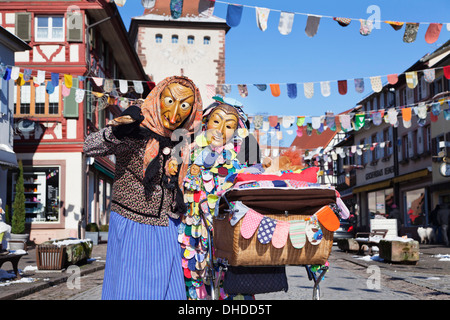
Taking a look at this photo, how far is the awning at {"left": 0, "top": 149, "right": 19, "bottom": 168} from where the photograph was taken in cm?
1839

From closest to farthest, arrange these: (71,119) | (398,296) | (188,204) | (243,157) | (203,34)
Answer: (188,204) → (243,157) → (398,296) → (71,119) → (203,34)

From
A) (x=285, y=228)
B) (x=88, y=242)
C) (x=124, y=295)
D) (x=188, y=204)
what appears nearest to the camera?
(x=285, y=228)

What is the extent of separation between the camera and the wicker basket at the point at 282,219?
342 centimetres

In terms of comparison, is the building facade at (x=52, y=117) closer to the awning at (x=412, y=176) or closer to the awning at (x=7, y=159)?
the awning at (x=7, y=159)

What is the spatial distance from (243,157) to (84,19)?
19030 mm

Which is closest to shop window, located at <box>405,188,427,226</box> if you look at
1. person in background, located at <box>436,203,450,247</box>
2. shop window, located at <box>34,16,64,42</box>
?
person in background, located at <box>436,203,450,247</box>

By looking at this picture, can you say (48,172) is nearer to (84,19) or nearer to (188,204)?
(84,19)

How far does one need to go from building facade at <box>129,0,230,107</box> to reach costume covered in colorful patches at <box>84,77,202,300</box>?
45918mm

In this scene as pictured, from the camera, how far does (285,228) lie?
11.2 feet

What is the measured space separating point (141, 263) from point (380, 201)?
3896 cm

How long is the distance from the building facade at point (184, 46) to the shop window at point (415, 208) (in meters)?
20.8

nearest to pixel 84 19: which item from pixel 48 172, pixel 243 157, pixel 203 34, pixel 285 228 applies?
pixel 48 172

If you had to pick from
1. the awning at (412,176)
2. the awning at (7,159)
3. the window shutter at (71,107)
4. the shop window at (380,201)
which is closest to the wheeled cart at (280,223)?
the awning at (7,159)

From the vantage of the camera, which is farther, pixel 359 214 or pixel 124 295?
pixel 359 214
